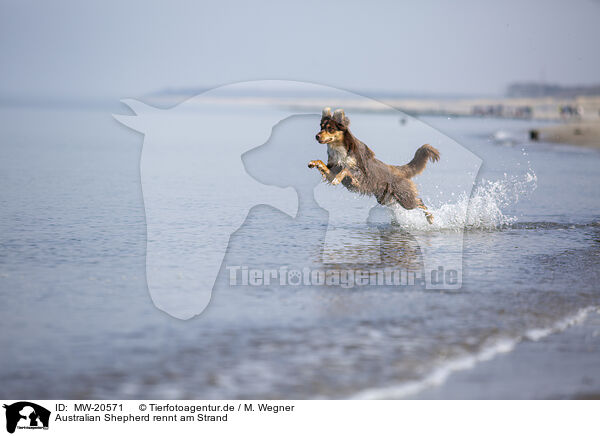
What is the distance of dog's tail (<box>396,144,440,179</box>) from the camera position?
1084 centimetres

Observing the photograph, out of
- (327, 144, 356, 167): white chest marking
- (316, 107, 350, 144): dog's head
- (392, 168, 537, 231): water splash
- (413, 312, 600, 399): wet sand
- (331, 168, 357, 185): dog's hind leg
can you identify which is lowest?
(413, 312, 600, 399): wet sand

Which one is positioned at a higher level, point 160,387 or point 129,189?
point 129,189

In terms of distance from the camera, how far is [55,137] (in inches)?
1207

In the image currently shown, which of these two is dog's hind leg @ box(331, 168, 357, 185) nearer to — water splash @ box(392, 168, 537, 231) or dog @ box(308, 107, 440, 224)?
dog @ box(308, 107, 440, 224)

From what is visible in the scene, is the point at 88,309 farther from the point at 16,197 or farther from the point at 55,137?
the point at 55,137

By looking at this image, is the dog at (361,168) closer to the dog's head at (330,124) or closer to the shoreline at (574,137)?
the dog's head at (330,124)

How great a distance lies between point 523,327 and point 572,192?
10.3m
